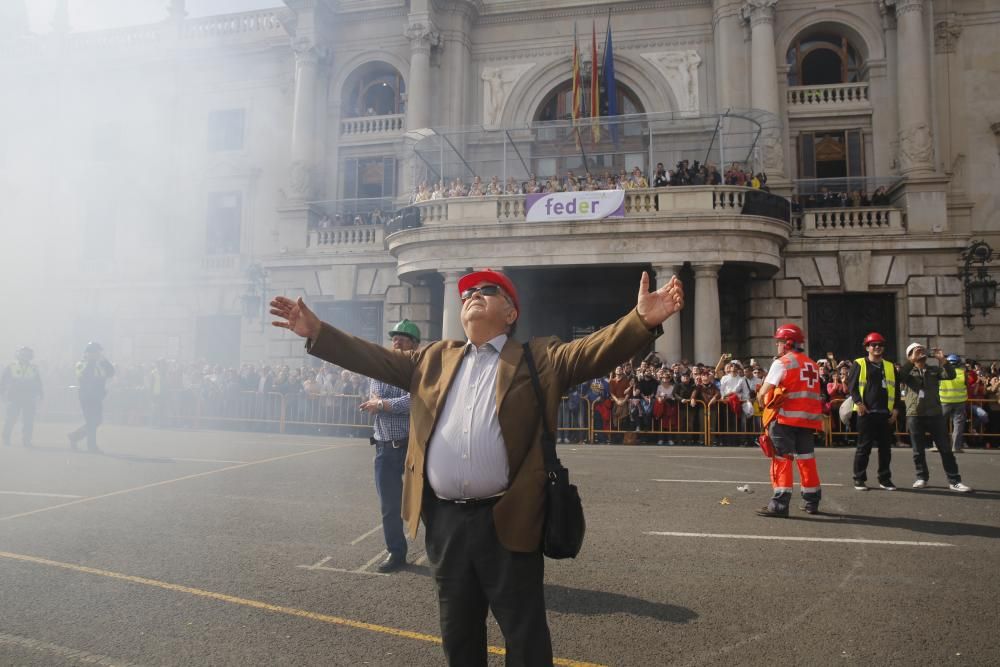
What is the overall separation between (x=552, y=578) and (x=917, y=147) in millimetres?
18832

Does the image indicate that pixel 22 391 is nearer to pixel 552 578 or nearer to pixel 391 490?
pixel 391 490

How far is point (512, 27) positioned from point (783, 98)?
936 cm

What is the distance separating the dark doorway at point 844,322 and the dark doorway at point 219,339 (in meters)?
18.8

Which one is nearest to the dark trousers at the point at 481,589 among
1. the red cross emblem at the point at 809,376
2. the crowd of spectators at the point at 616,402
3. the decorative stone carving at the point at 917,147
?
the red cross emblem at the point at 809,376

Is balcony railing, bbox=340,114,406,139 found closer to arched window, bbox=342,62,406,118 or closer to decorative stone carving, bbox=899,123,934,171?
arched window, bbox=342,62,406,118

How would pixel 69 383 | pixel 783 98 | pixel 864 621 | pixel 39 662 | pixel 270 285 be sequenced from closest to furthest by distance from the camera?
pixel 39 662 → pixel 864 621 → pixel 69 383 → pixel 783 98 → pixel 270 285

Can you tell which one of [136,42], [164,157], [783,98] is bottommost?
[164,157]

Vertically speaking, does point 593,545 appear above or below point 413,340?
below

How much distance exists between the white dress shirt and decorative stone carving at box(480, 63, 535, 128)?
66.7 feet

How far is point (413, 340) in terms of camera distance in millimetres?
4930

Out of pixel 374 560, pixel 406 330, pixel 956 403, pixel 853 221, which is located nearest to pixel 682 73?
pixel 853 221

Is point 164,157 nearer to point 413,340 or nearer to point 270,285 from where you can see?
point 270,285

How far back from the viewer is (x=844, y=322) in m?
17.7

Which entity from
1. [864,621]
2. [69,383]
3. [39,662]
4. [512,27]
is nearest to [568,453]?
[864,621]
